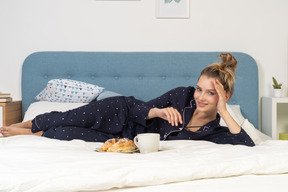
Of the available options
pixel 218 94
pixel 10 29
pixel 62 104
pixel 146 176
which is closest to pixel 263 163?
pixel 146 176

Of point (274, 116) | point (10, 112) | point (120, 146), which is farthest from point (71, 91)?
point (274, 116)

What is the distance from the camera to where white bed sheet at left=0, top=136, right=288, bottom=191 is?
37.5 inches

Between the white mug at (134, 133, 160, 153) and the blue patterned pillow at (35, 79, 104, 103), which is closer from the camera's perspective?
the white mug at (134, 133, 160, 153)

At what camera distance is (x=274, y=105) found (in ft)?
8.92

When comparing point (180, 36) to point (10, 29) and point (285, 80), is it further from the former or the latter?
point (10, 29)

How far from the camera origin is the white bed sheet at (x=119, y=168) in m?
0.95

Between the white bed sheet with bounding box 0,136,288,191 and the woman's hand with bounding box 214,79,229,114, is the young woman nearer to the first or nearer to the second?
the woman's hand with bounding box 214,79,229,114

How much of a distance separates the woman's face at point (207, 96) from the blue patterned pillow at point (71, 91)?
3.36ft

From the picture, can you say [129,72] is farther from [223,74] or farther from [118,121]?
[223,74]

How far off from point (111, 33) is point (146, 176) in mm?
2085

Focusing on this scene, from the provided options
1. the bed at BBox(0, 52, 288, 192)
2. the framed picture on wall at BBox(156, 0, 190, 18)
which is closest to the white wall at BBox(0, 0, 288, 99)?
the framed picture on wall at BBox(156, 0, 190, 18)

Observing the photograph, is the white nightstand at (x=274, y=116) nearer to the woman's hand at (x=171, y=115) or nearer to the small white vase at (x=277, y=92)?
the small white vase at (x=277, y=92)

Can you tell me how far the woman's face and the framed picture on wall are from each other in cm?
126

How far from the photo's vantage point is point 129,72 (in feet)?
9.23
